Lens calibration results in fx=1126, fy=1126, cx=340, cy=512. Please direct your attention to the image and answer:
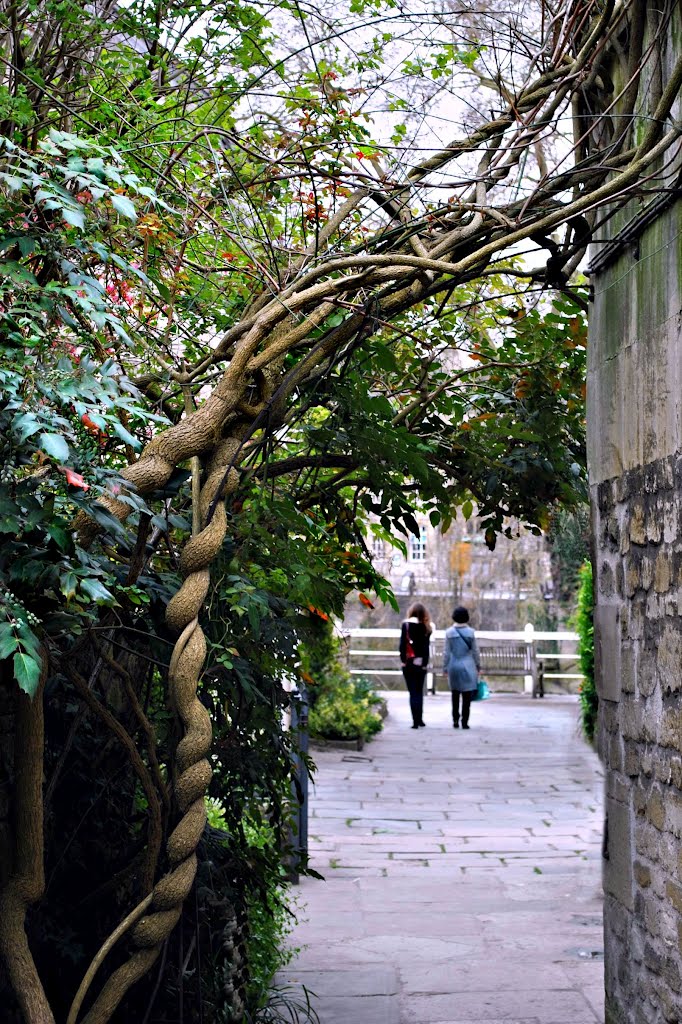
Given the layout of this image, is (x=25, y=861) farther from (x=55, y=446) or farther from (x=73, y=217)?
(x=73, y=217)

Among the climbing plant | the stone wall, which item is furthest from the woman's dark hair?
the stone wall

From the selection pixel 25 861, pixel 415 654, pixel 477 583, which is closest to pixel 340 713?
pixel 415 654

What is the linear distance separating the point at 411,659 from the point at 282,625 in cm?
1072

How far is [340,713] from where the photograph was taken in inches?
524

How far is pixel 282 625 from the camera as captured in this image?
383cm

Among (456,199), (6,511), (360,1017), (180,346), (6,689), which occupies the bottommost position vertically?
(360,1017)

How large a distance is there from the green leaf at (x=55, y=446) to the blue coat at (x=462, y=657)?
1188 cm

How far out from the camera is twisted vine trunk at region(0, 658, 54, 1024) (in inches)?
112

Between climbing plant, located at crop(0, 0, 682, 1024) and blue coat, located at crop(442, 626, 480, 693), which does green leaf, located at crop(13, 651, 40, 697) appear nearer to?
climbing plant, located at crop(0, 0, 682, 1024)

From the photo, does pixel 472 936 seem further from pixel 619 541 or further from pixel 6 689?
pixel 6 689

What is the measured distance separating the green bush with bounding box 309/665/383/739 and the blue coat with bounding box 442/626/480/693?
117 cm

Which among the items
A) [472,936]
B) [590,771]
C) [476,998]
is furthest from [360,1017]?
[590,771]

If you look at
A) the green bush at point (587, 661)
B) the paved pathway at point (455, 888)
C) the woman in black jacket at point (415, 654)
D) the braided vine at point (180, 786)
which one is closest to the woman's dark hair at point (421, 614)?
the woman in black jacket at point (415, 654)

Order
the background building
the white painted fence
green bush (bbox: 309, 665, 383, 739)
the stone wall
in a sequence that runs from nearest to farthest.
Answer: the stone wall
green bush (bbox: 309, 665, 383, 739)
the white painted fence
the background building
